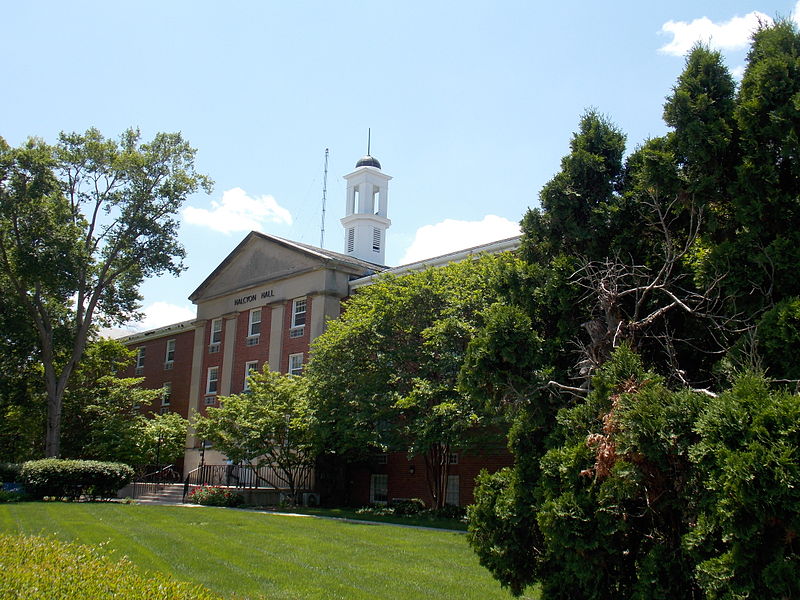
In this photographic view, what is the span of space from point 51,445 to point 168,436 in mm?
6145

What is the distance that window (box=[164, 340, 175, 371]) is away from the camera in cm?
4278

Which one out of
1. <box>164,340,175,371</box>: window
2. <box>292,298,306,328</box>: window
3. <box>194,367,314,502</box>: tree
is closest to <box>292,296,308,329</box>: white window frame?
<box>292,298,306,328</box>: window

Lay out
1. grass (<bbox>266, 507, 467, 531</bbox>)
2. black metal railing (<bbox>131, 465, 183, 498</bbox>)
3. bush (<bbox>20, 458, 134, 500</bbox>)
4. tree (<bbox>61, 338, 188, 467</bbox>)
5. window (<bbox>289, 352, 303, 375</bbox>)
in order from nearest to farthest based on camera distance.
Answer: grass (<bbox>266, 507, 467, 531</bbox>) → bush (<bbox>20, 458, 134, 500</bbox>) → black metal railing (<bbox>131, 465, 183, 498</bbox>) → window (<bbox>289, 352, 303, 375</bbox>) → tree (<bbox>61, 338, 188, 467</bbox>)

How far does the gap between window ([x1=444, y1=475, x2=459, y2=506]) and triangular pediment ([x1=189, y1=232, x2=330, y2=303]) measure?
1100 cm

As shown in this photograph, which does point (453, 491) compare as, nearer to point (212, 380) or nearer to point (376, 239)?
point (376, 239)

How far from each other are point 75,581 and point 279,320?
26.7 m

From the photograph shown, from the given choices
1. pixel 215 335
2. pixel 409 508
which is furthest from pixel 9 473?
pixel 409 508

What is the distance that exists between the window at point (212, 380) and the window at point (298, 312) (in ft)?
22.5

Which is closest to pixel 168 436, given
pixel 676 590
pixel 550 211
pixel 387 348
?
pixel 387 348

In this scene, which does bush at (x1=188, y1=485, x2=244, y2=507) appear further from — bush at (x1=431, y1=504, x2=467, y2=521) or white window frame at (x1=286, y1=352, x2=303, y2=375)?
bush at (x1=431, y1=504, x2=467, y2=521)

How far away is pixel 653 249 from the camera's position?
8.16 meters

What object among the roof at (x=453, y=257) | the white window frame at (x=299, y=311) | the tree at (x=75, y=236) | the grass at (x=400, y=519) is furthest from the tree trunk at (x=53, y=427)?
the roof at (x=453, y=257)

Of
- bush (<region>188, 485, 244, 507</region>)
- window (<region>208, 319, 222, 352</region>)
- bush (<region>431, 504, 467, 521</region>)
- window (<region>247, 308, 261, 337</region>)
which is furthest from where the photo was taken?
window (<region>208, 319, 222, 352</region>)

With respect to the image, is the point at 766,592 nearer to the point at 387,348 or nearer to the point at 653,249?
the point at 653,249
